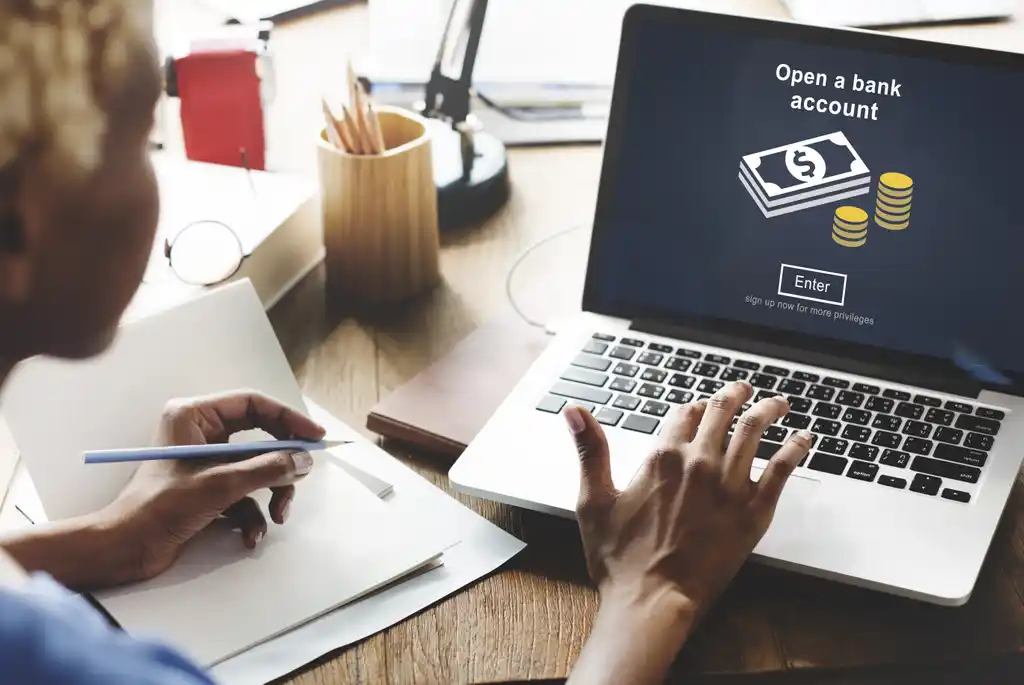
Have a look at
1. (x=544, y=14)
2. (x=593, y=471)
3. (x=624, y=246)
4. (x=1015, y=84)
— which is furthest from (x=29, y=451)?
→ (x=544, y=14)

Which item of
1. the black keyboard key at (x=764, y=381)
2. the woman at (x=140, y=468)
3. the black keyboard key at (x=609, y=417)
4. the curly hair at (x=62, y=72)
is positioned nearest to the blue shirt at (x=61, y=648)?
the woman at (x=140, y=468)

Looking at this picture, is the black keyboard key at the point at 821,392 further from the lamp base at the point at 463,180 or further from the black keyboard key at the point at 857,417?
the lamp base at the point at 463,180

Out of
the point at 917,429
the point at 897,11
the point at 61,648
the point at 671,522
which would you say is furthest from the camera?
the point at 897,11

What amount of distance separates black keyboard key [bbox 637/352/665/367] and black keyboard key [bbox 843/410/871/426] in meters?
0.16

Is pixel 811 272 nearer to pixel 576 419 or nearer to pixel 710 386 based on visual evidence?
pixel 710 386

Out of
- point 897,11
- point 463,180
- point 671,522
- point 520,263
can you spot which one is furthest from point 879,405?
point 897,11

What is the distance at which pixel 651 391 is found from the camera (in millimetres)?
972

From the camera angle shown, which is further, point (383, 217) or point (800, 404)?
point (383, 217)

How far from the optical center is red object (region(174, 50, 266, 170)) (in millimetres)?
1279

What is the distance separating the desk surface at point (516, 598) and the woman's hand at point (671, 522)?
3 cm

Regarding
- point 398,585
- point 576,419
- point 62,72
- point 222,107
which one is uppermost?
point 62,72

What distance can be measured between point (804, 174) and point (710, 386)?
0.19 m

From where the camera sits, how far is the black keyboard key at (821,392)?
→ 0.95 meters

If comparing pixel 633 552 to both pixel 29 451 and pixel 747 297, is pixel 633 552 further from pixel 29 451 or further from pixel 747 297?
pixel 29 451
